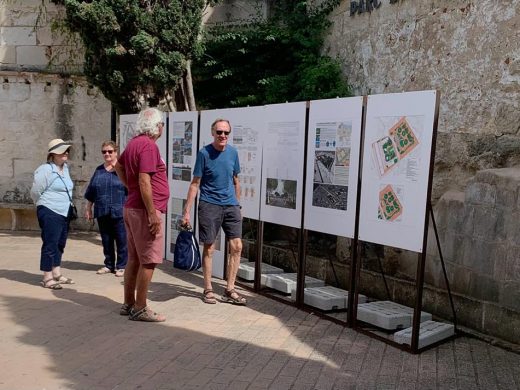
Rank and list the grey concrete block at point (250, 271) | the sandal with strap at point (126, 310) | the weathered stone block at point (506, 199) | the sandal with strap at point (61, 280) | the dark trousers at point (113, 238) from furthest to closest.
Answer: the dark trousers at point (113, 238)
the grey concrete block at point (250, 271)
the sandal with strap at point (61, 280)
the sandal with strap at point (126, 310)
the weathered stone block at point (506, 199)


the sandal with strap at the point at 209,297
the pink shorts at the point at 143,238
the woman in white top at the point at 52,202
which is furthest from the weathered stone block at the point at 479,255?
the woman in white top at the point at 52,202

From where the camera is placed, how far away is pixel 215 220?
6012 millimetres

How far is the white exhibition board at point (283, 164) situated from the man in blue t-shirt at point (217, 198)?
45 cm

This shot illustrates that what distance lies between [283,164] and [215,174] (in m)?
0.76

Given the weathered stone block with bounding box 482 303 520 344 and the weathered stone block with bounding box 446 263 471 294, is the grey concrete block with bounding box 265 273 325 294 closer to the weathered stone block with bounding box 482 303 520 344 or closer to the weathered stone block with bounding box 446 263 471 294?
the weathered stone block with bounding box 446 263 471 294

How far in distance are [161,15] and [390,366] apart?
21.4ft

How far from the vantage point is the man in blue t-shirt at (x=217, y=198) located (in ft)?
19.6

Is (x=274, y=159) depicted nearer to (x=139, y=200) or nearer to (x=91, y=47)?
(x=139, y=200)

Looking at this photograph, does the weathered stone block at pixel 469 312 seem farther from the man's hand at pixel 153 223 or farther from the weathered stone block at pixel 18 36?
the weathered stone block at pixel 18 36

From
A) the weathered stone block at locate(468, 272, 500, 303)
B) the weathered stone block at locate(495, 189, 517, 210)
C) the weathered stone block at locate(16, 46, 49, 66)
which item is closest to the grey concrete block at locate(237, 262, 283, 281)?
the weathered stone block at locate(468, 272, 500, 303)

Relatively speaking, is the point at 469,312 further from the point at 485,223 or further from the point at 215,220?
the point at 215,220

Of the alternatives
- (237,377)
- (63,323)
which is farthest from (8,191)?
(237,377)

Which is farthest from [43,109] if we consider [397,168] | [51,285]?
[397,168]

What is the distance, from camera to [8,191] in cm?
1130
